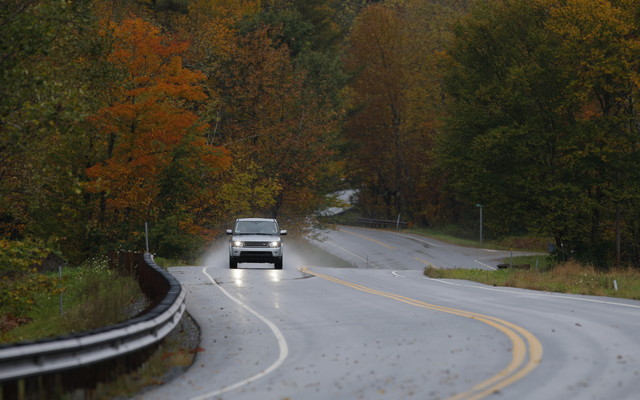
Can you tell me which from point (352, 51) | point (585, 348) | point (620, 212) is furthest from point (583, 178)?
point (352, 51)

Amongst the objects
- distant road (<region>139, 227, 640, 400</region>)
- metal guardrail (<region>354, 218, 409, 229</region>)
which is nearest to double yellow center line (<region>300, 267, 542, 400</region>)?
distant road (<region>139, 227, 640, 400</region>)

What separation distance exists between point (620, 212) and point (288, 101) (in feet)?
85.7

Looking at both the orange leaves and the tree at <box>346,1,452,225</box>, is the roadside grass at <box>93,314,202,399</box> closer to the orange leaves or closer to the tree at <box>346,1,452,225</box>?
the orange leaves

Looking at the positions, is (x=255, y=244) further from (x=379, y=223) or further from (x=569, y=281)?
(x=379, y=223)

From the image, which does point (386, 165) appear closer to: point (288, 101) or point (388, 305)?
point (288, 101)

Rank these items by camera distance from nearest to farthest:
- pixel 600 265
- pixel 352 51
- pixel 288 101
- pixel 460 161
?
pixel 600 265
pixel 460 161
pixel 288 101
pixel 352 51

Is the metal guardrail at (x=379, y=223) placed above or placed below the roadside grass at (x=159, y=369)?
above

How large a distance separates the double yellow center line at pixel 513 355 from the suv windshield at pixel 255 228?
12381mm

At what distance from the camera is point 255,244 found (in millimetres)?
30156

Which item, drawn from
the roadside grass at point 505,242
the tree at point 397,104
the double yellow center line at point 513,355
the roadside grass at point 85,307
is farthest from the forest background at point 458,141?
the tree at point 397,104

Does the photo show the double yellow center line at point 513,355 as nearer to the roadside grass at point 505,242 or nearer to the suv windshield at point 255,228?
the suv windshield at point 255,228

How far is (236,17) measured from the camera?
6366cm

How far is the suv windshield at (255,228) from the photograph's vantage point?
30.5 meters

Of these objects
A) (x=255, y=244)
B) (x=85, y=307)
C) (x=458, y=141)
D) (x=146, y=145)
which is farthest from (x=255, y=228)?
(x=458, y=141)
